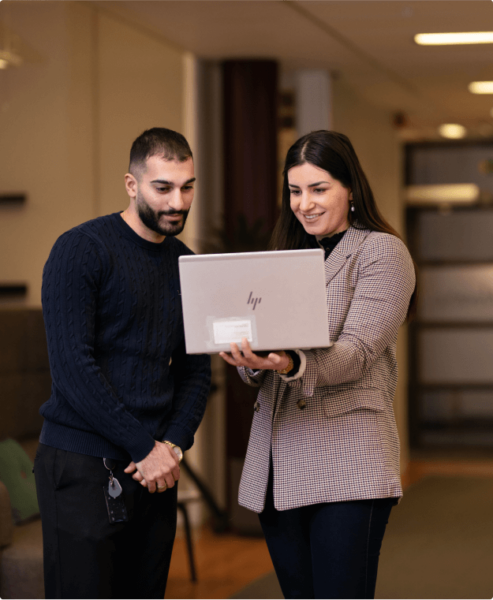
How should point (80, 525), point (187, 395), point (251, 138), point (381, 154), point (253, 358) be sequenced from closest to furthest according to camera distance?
point (253, 358)
point (80, 525)
point (187, 395)
point (251, 138)
point (381, 154)

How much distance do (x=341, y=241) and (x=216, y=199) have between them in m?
2.83

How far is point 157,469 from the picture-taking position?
5.54ft

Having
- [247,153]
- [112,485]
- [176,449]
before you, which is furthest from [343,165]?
[247,153]

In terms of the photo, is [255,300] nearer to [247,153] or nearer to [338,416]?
[338,416]

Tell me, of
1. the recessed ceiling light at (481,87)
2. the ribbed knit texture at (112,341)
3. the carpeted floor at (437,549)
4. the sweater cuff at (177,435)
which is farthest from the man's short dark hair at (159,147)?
the recessed ceiling light at (481,87)

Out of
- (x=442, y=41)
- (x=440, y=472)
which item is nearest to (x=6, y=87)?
(x=442, y=41)

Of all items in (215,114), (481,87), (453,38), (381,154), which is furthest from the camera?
(381,154)

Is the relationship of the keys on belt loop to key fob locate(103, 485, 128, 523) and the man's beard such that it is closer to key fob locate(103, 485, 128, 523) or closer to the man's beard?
key fob locate(103, 485, 128, 523)

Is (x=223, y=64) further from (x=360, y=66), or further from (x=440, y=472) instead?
(x=440, y=472)

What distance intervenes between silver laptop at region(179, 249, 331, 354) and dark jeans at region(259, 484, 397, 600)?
426 millimetres

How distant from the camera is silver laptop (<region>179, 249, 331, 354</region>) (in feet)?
4.65

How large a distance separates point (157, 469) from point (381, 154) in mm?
4801

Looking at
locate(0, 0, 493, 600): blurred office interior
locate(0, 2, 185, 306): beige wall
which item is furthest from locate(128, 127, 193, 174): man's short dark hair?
locate(0, 2, 185, 306): beige wall

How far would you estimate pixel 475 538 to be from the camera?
13.6 ft
